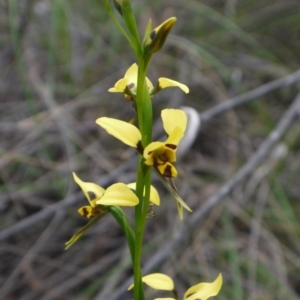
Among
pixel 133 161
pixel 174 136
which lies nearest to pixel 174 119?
pixel 174 136

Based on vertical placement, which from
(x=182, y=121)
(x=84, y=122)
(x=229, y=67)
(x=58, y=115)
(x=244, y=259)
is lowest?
(x=244, y=259)

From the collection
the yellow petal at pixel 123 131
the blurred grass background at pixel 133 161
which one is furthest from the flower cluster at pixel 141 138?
the blurred grass background at pixel 133 161

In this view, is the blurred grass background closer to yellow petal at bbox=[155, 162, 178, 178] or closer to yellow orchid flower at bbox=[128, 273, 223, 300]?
yellow orchid flower at bbox=[128, 273, 223, 300]

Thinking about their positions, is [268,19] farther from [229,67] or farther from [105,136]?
[105,136]

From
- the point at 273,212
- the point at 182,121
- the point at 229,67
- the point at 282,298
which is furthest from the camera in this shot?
the point at 229,67

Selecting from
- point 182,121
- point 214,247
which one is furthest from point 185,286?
point 182,121

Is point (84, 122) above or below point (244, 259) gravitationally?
above

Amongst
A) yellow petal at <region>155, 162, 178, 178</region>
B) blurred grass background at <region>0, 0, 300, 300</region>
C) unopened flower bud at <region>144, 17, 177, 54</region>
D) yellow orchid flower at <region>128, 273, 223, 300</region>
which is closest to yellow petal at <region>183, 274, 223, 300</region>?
yellow orchid flower at <region>128, 273, 223, 300</region>

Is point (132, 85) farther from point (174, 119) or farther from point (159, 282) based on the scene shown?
point (159, 282)
